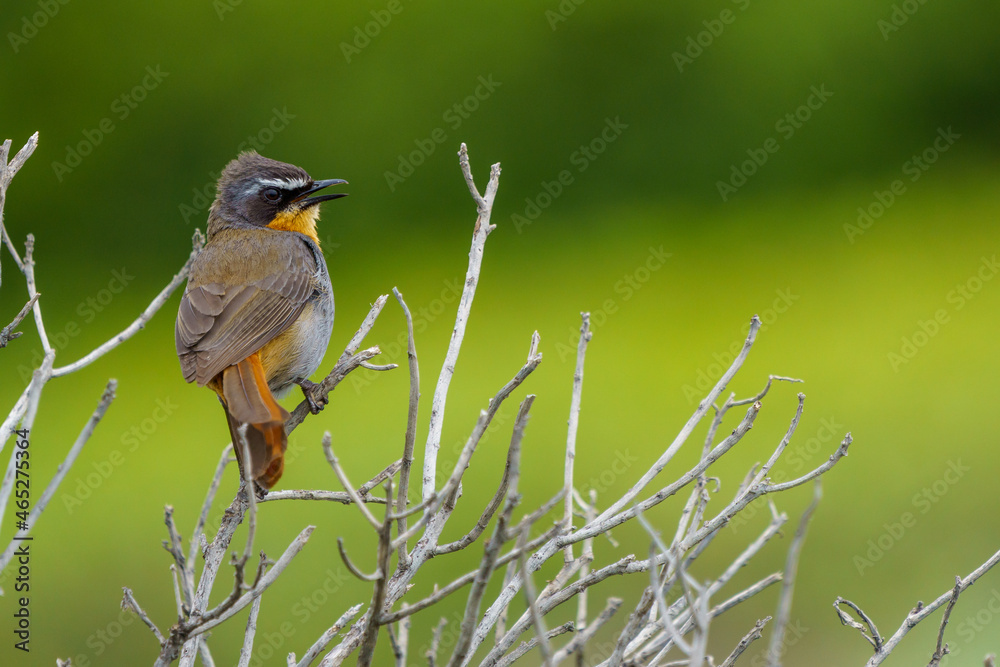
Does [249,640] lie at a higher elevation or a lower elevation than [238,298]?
lower

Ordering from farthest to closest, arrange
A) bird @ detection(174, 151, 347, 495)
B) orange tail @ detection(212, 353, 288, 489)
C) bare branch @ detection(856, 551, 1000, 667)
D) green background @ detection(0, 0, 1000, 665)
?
green background @ detection(0, 0, 1000, 665), bird @ detection(174, 151, 347, 495), orange tail @ detection(212, 353, 288, 489), bare branch @ detection(856, 551, 1000, 667)

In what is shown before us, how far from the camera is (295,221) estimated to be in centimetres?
238

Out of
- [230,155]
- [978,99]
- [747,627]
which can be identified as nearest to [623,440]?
[747,627]

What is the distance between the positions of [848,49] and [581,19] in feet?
3.30

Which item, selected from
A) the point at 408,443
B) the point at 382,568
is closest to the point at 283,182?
the point at 408,443

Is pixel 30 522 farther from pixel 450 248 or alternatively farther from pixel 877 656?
pixel 450 248

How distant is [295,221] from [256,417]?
0.89m

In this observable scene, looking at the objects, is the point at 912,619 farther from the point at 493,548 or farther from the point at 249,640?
the point at 249,640

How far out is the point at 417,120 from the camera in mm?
3539

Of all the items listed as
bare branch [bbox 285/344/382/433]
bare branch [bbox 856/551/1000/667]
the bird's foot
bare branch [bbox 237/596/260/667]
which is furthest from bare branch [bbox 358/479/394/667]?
the bird's foot

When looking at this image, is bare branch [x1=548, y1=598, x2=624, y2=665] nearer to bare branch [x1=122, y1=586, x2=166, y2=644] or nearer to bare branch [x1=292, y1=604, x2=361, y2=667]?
bare branch [x1=292, y1=604, x2=361, y2=667]

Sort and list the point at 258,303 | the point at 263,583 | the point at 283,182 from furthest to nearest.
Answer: the point at 283,182
the point at 258,303
the point at 263,583

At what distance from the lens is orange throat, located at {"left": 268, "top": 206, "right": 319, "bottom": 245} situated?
7.77 feet

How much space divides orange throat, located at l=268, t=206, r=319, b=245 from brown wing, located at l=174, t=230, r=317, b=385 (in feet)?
0.31
